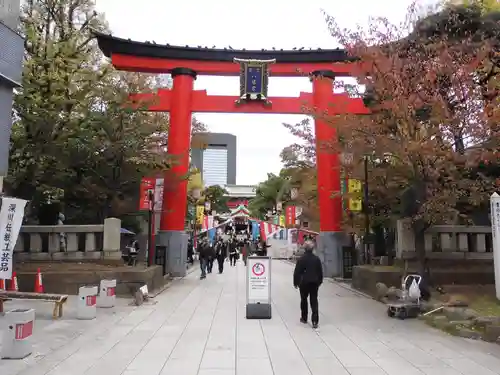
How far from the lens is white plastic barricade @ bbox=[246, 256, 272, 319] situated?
32.8ft

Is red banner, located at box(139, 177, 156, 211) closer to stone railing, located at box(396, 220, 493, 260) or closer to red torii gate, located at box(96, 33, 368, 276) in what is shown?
red torii gate, located at box(96, 33, 368, 276)

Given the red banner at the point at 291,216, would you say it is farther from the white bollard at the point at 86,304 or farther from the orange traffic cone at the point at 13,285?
the white bollard at the point at 86,304

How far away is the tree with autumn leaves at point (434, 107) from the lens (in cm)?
1141

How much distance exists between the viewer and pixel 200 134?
29484mm

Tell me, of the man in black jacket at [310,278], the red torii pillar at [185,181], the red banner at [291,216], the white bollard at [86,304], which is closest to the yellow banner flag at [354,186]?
the red torii pillar at [185,181]

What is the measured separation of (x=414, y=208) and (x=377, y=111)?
10.8 feet

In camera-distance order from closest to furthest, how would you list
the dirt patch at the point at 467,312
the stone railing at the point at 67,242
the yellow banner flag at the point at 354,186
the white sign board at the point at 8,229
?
the dirt patch at the point at 467,312, the white sign board at the point at 8,229, the stone railing at the point at 67,242, the yellow banner flag at the point at 354,186

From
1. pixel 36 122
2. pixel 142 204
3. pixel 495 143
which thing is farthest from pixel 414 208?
pixel 36 122

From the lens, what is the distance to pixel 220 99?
20.9 meters

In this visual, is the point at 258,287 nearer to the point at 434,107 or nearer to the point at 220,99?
the point at 434,107

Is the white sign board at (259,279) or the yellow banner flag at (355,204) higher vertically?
the yellow banner flag at (355,204)

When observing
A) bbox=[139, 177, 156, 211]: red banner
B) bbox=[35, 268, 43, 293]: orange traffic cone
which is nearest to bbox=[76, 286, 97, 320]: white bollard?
bbox=[35, 268, 43, 293]: orange traffic cone

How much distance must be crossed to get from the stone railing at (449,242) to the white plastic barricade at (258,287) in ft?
17.8

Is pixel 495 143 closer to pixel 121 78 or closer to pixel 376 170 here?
pixel 376 170
